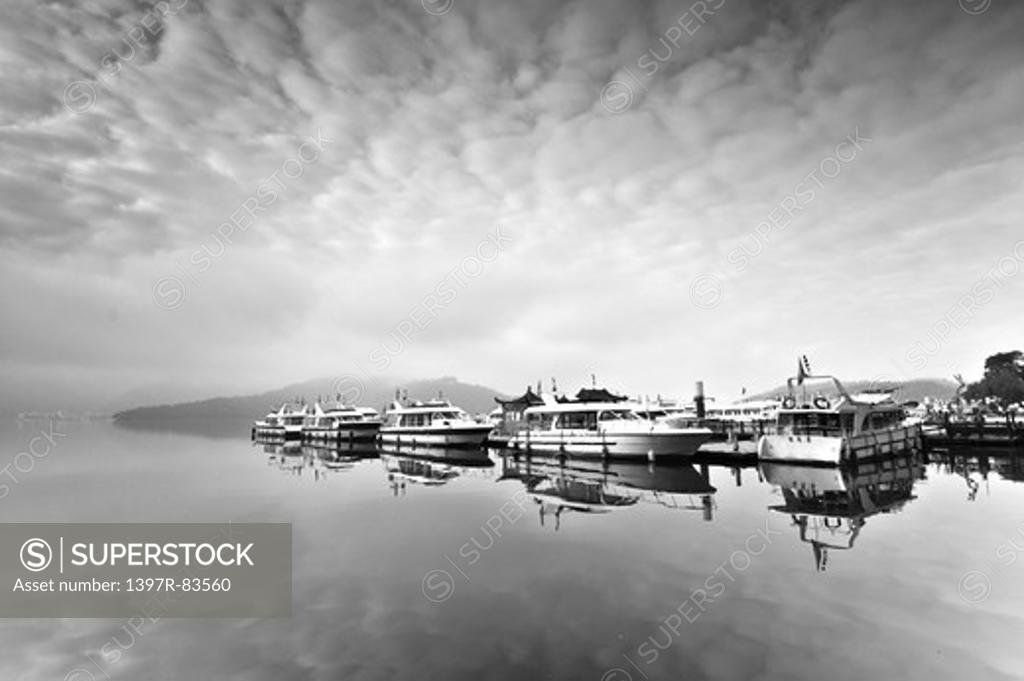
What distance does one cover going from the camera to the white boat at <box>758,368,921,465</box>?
35750 millimetres

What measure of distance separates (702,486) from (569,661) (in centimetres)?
2256

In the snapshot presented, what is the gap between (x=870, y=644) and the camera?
10180 millimetres

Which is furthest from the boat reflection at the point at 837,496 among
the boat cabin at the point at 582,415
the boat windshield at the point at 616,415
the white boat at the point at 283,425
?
the white boat at the point at 283,425

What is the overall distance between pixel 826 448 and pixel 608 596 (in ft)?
92.6

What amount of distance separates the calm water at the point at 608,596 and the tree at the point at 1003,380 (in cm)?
8534

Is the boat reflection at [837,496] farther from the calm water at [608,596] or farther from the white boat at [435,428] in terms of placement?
the white boat at [435,428]

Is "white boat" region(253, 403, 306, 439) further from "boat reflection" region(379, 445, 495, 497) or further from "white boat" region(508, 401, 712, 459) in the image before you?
"white boat" region(508, 401, 712, 459)

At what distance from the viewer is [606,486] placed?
31234 mm

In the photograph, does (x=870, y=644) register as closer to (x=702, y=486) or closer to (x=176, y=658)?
(x=176, y=658)

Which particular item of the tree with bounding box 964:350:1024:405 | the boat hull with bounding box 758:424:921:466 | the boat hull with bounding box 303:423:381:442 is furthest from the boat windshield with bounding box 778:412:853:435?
the tree with bounding box 964:350:1024:405

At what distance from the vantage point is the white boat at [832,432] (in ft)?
117

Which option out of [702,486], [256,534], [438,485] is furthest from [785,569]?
Result: [438,485]

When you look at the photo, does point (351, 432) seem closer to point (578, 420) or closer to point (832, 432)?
point (578, 420)

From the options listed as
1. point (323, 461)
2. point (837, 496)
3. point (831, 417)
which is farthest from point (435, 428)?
point (837, 496)
